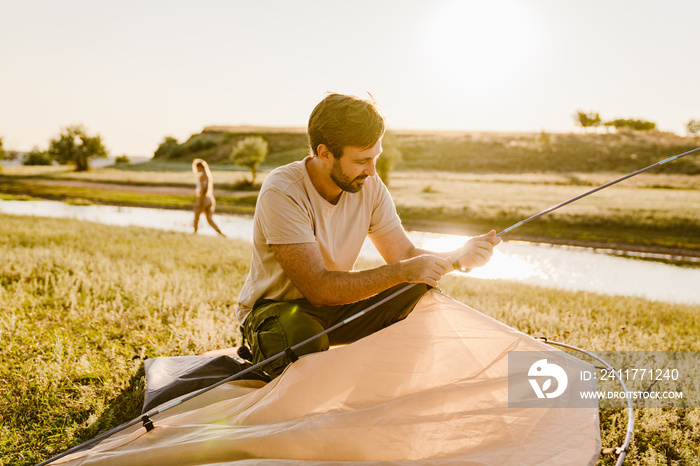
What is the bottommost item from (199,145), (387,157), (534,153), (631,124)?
(387,157)

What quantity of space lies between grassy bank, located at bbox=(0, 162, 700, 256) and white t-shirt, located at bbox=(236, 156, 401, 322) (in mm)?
18904

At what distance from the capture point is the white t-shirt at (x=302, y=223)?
366 centimetres

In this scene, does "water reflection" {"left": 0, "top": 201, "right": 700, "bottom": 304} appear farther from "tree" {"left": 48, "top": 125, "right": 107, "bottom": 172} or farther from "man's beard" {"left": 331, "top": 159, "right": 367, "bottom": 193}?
"tree" {"left": 48, "top": 125, "right": 107, "bottom": 172}

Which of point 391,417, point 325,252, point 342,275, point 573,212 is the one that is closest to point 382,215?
point 325,252

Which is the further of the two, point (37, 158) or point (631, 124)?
point (631, 124)

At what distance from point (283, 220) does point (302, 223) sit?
14 centimetres

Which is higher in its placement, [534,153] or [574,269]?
[534,153]

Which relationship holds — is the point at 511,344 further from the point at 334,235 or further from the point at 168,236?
the point at 168,236

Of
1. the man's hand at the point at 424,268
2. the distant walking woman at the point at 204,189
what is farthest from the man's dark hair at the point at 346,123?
the distant walking woman at the point at 204,189

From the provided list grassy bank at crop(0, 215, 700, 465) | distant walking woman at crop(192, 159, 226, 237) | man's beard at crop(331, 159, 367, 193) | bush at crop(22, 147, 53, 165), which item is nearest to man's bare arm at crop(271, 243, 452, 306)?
man's beard at crop(331, 159, 367, 193)

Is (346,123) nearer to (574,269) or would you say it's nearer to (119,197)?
(574,269)

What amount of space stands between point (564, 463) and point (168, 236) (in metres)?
13.7

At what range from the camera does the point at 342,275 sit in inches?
141

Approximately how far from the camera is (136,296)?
22.8 feet
